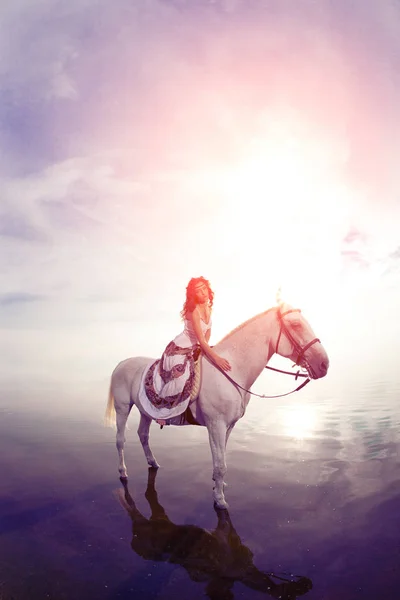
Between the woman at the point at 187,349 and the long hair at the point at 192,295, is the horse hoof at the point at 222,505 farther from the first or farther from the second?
the long hair at the point at 192,295

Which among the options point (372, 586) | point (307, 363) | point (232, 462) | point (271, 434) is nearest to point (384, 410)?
point (271, 434)

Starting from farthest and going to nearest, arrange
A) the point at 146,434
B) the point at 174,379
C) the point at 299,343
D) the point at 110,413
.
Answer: the point at 110,413 < the point at 146,434 < the point at 174,379 < the point at 299,343

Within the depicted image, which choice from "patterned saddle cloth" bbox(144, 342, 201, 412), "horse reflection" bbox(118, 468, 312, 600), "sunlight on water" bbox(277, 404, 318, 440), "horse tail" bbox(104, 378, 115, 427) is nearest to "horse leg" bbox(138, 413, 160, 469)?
"horse tail" bbox(104, 378, 115, 427)

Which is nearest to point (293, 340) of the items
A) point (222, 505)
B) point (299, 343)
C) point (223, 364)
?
point (299, 343)

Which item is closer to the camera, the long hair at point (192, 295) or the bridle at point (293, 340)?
the bridle at point (293, 340)

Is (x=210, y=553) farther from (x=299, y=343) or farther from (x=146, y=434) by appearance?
(x=146, y=434)

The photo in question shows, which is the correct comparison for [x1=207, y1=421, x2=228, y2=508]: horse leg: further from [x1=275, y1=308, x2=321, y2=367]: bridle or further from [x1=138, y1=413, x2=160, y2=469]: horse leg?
[x1=138, y1=413, x2=160, y2=469]: horse leg

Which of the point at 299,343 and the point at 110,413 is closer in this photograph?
the point at 299,343

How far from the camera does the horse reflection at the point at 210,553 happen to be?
3822 mm

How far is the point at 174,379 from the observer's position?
5.94 m

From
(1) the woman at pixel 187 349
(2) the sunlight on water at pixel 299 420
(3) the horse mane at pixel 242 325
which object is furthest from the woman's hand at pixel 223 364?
(2) the sunlight on water at pixel 299 420

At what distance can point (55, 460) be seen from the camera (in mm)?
8508

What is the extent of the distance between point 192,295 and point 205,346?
843mm

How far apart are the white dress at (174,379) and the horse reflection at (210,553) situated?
156cm
